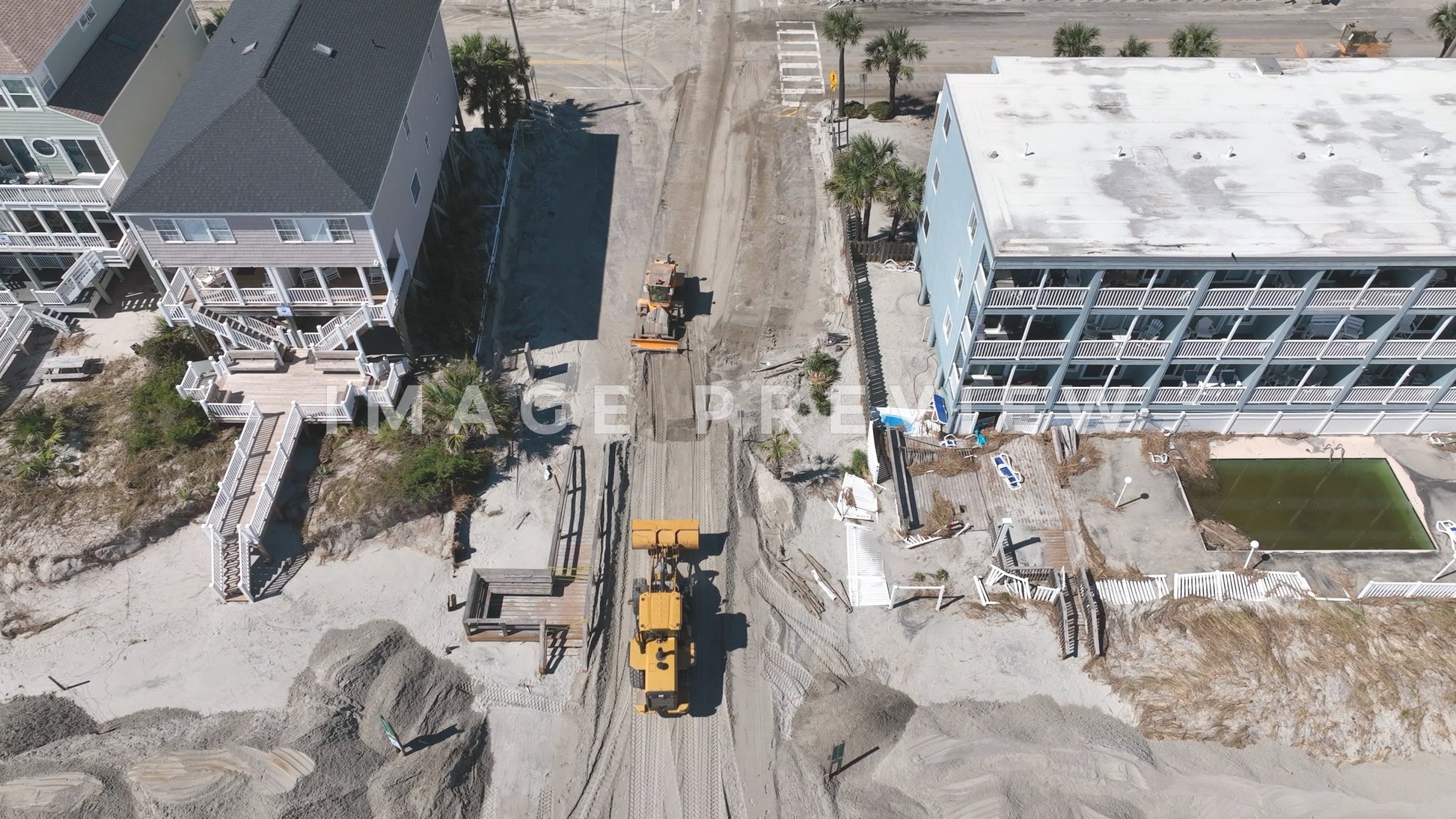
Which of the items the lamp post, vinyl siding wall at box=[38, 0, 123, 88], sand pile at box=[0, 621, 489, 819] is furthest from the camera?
vinyl siding wall at box=[38, 0, 123, 88]

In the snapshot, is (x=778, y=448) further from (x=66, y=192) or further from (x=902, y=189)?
(x=66, y=192)

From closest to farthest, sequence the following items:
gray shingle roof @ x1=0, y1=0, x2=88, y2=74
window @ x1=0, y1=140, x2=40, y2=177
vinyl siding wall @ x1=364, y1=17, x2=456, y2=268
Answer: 1. gray shingle roof @ x1=0, y1=0, x2=88, y2=74
2. vinyl siding wall @ x1=364, y1=17, x2=456, y2=268
3. window @ x1=0, y1=140, x2=40, y2=177

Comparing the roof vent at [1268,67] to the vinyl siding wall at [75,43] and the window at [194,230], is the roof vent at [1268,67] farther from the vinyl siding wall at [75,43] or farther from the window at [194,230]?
the vinyl siding wall at [75,43]

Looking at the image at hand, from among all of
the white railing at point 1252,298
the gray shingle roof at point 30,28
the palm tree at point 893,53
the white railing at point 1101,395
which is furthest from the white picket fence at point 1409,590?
the gray shingle roof at point 30,28

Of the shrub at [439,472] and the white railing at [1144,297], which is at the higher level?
→ the white railing at [1144,297]

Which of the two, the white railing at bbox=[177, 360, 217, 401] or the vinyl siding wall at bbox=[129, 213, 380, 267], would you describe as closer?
the vinyl siding wall at bbox=[129, 213, 380, 267]

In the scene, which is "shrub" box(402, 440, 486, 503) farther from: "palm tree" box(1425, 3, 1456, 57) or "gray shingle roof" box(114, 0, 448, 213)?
"palm tree" box(1425, 3, 1456, 57)

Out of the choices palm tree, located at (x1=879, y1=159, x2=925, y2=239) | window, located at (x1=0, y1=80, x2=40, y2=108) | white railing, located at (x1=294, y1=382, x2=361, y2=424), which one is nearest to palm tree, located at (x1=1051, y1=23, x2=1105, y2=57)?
palm tree, located at (x1=879, y1=159, x2=925, y2=239)
